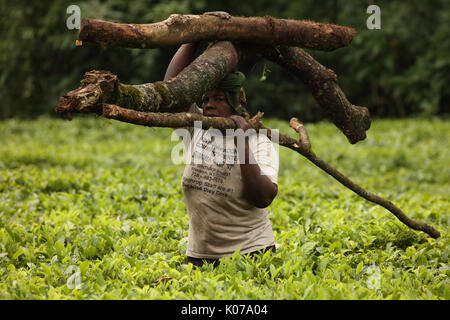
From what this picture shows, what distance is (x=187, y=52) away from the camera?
3822mm

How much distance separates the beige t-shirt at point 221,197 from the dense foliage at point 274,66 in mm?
12954

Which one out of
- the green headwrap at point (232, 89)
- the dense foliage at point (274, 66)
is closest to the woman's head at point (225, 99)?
the green headwrap at point (232, 89)

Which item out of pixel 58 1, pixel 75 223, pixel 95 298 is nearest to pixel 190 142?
pixel 95 298

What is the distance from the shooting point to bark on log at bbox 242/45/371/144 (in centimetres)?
421

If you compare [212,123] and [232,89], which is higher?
[232,89]

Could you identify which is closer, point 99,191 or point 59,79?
point 99,191

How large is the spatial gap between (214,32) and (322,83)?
1.12 meters

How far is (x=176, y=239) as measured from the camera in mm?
4668

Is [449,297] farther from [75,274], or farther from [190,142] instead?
[75,274]

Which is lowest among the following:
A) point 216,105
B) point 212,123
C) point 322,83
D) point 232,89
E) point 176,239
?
point 176,239

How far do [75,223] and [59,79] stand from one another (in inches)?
567

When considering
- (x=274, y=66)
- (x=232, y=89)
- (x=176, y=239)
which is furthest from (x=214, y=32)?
(x=274, y=66)

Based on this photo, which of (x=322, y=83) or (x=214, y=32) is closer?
(x=214, y=32)

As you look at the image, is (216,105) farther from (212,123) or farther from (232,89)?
(212,123)
